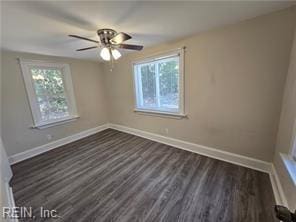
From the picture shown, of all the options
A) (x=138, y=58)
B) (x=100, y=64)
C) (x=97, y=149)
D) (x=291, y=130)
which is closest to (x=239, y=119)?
(x=291, y=130)

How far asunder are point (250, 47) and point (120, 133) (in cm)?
354

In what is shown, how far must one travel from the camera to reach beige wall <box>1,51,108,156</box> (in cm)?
262

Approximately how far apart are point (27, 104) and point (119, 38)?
2.65 metres

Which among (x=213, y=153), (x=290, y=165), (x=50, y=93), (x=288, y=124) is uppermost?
(x=50, y=93)

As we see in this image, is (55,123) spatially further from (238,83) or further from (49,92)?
(238,83)

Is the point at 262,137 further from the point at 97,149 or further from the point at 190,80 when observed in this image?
the point at 97,149

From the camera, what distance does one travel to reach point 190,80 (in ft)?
8.39

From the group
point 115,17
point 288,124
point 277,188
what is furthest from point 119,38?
point 277,188

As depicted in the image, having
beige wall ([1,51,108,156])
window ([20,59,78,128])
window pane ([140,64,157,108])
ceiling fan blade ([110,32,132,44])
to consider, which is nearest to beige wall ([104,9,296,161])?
window pane ([140,64,157,108])

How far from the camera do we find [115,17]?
5.36 feet

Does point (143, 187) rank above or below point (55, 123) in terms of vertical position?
below

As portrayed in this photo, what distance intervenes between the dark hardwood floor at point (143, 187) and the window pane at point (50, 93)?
1.07 meters

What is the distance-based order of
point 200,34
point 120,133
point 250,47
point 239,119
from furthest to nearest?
point 120,133 < point 200,34 < point 239,119 < point 250,47

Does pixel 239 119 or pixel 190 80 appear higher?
pixel 190 80
